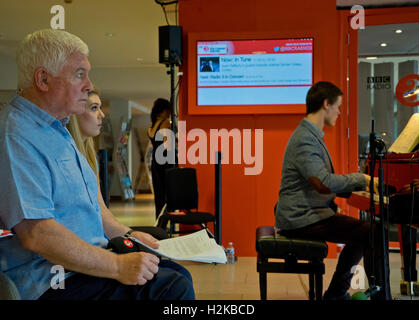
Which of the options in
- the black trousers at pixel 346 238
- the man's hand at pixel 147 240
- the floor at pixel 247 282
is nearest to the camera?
the man's hand at pixel 147 240

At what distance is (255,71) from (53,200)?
3451mm

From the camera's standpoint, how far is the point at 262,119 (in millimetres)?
4488

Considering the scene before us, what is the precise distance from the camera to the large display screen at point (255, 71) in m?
4.36

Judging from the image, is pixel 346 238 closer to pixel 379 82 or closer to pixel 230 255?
pixel 230 255

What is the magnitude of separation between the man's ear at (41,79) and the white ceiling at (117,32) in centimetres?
388

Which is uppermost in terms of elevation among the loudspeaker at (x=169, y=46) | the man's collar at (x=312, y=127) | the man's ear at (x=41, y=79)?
the loudspeaker at (x=169, y=46)

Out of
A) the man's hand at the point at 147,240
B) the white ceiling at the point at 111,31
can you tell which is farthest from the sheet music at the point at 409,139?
the white ceiling at the point at 111,31

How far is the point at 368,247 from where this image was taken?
103 inches

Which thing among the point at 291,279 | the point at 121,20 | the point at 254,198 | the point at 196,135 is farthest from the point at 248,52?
the point at 121,20

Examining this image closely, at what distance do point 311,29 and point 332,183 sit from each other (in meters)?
2.30

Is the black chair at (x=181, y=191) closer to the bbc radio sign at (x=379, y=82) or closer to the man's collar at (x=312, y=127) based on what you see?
the man's collar at (x=312, y=127)

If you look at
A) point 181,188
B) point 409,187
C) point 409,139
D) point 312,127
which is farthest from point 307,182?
point 181,188

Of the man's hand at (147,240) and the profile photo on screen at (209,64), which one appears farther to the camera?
the profile photo on screen at (209,64)
